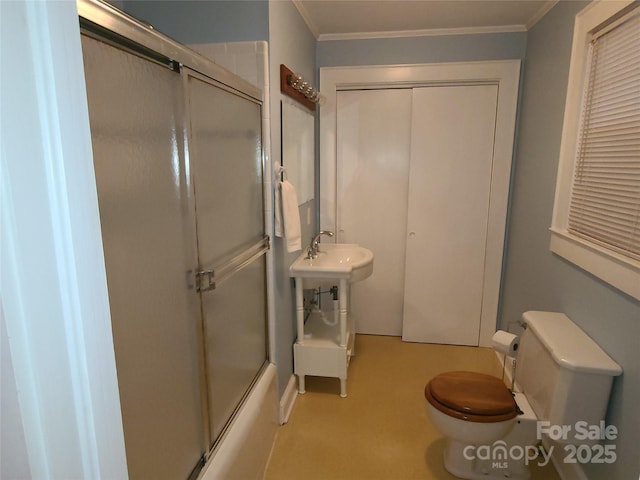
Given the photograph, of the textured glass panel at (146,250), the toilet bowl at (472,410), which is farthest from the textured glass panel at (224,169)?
the toilet bowl at (472,410)

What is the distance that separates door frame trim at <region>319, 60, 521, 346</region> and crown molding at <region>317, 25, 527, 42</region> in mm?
195

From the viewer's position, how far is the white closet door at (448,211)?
283 cm

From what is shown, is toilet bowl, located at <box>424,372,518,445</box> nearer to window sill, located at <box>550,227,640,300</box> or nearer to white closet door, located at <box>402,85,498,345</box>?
window sill, located at <box>550,227,640,300</box>

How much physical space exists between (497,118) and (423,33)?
784 millimetres

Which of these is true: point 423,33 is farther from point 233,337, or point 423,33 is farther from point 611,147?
point 233,337

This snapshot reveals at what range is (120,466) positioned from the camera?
1.94 feet

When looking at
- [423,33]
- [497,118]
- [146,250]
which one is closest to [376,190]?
[497,118]

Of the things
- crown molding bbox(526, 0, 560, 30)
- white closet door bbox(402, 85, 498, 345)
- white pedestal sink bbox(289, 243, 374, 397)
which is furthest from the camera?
white closet door bbox(402, 85, 498, 345)

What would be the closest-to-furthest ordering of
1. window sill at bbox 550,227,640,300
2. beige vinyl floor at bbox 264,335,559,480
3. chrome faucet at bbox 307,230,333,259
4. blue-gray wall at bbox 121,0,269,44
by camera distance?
window sill at bbox 550,227,640,300
blue-gray wall at bbox 121,0,269,44
beige vinyl floor at bbox 264,335,559,480
chrome faucet at bbox 307,230,333,259

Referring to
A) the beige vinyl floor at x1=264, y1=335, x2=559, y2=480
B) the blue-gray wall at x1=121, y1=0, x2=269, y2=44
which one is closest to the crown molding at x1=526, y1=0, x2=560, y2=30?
the blue-gray wall at x1=121, y1=0, x2=269, y2=44

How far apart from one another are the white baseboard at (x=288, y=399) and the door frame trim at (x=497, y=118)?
47.5 inches

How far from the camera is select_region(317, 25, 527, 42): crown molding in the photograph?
262cm

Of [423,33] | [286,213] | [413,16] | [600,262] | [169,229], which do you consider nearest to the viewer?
[169,229]

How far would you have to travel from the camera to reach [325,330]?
2.63 m
